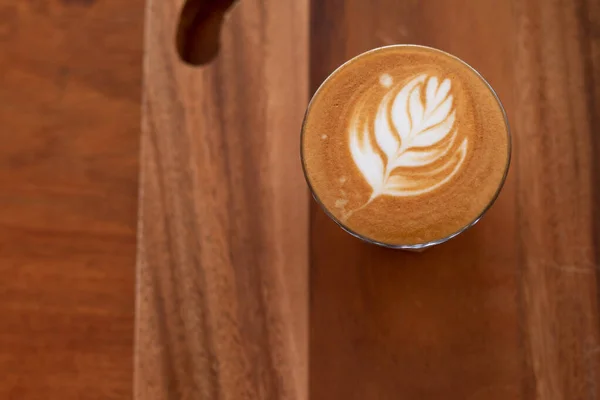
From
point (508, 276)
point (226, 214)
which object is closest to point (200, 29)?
point (226, 214)

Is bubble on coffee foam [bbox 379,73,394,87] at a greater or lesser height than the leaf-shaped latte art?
greater

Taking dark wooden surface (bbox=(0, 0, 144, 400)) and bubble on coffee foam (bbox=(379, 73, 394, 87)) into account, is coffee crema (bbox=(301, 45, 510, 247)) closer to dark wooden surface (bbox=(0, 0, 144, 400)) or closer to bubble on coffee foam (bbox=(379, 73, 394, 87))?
bubble on coffee foam (bbox=(379, 73, 394, 87))

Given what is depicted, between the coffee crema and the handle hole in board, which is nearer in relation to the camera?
the coffee crema

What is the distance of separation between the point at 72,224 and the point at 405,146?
413 millimetres

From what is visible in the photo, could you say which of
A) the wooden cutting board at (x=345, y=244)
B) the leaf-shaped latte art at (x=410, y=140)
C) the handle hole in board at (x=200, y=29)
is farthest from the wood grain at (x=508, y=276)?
the handle hole in board at (x=200, y=29)

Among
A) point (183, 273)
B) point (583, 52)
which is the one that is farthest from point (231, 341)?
point (583, 52)

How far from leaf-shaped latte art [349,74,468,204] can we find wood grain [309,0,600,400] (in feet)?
0.33

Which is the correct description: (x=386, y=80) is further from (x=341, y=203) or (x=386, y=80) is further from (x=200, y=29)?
(x=200, y=29)

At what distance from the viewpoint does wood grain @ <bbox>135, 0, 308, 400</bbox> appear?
65 centimetres

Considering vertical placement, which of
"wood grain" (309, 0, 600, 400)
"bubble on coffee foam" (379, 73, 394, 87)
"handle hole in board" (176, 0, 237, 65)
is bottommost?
"wood grain" (309, 0, 600, 400)

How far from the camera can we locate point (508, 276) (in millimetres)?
644

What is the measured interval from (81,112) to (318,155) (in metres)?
0.33

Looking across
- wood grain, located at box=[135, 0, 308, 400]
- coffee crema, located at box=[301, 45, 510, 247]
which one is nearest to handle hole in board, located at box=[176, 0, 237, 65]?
wood grain, located at box=[135, 0, 308, 400]

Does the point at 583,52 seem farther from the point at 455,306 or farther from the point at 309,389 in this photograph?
the point at 309,389
